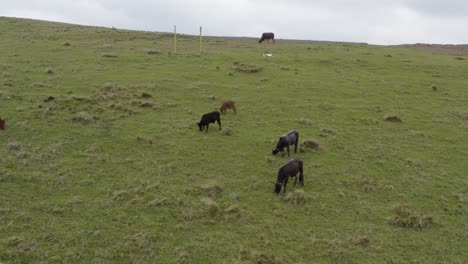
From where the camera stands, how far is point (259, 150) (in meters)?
17.4

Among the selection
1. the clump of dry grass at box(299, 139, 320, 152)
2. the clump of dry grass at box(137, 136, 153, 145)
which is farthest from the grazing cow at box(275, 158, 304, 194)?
the clump of dry grass at box(137, 136, 153, 145)

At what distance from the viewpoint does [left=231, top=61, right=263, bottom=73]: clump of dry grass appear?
103ft

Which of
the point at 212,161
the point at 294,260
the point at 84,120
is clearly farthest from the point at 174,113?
the point at 294,260

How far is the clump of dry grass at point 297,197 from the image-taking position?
42.8 feet

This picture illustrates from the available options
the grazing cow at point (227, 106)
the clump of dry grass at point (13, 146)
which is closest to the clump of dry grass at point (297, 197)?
the grazing cow at point (227, 106)

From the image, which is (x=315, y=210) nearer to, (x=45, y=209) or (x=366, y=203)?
(x=366, y=203)

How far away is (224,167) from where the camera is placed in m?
15.7

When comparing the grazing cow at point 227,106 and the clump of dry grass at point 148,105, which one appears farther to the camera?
the clump of dry grass at point 148,105

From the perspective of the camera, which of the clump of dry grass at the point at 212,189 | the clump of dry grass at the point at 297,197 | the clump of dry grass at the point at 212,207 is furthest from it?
the clump of dry grass at the point at 212,189

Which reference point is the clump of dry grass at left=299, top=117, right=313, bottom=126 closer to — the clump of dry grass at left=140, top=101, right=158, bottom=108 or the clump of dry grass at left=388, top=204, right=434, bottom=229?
the clump of dry grass at left=140, top=101, right=158, bottom=108

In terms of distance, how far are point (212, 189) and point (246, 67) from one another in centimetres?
1970

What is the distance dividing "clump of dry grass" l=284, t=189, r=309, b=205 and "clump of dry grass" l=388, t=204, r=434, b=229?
2724mm

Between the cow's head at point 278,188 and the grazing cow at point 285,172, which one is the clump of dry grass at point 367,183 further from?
the cow's head at point 278,188

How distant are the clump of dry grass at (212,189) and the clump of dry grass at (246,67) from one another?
61.6 ft
